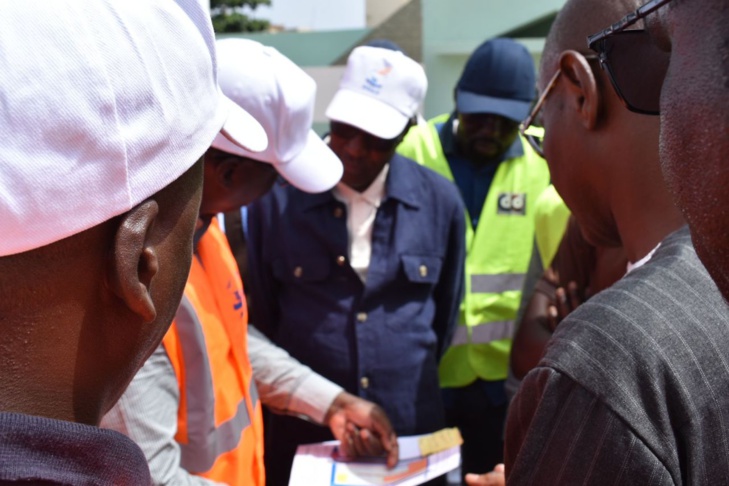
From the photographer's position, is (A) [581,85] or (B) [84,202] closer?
(B) [84,202]

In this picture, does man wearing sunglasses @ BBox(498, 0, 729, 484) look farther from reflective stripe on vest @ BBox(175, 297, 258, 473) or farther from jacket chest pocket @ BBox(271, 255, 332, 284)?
jacket chest pocket @ BBox(271, 255, 332, 284)

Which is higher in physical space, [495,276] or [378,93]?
[378,93]

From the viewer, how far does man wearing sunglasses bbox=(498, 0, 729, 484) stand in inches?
44.0

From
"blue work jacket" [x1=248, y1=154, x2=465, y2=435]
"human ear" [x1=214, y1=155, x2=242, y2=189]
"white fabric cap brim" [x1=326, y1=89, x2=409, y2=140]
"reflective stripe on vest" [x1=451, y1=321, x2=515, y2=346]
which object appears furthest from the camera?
"reflective stripe on vest" [x1=451, y1=321, x2=515, y2=346]

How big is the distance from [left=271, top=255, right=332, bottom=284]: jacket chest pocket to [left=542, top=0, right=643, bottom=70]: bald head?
1423 millimetres

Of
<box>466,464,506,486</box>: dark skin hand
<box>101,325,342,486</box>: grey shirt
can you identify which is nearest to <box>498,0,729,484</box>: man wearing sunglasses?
<box>466,464,506,486</box>: dark skin hand

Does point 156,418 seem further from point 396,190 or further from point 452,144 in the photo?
point 452,144

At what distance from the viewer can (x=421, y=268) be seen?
2979 mm

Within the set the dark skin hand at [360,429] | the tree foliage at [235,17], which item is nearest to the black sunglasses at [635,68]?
the dark skin hand at [360,429]

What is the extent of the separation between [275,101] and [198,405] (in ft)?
2.70

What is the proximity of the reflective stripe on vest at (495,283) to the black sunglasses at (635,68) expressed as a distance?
7.38ft

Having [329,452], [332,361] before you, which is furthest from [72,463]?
[332,361]

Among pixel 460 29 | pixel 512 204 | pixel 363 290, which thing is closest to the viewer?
pixel 363 290

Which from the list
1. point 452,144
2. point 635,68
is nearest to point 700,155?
point 635,68
